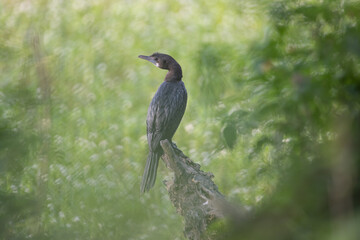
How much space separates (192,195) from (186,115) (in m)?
3.83

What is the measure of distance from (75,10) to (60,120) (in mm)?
4423

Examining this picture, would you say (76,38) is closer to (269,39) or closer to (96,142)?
(96,142)

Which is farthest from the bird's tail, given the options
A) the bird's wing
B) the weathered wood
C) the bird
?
the weathered wood

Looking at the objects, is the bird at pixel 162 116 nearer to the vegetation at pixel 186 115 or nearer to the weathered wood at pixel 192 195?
the vegetation at pixel 186 115

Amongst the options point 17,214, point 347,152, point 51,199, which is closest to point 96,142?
point 51,199

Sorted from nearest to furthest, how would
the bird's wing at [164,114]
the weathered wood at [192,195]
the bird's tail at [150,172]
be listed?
the weathered wood at [192,195] → the bird's tail at [150,172] → the bird's wing at [164,114]

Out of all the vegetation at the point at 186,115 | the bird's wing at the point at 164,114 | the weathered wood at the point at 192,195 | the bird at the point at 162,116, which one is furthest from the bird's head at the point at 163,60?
Result: the weathered wood at the point at 192,195

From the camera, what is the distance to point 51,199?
4914 mm

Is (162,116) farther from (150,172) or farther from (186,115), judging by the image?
(186,115)

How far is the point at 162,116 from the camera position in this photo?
14.3 feet

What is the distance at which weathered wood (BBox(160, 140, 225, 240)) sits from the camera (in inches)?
108

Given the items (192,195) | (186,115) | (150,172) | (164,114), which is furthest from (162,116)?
(186,115)

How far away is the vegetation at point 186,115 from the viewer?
2.84 ft

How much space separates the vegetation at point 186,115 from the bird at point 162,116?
0.30 metres
